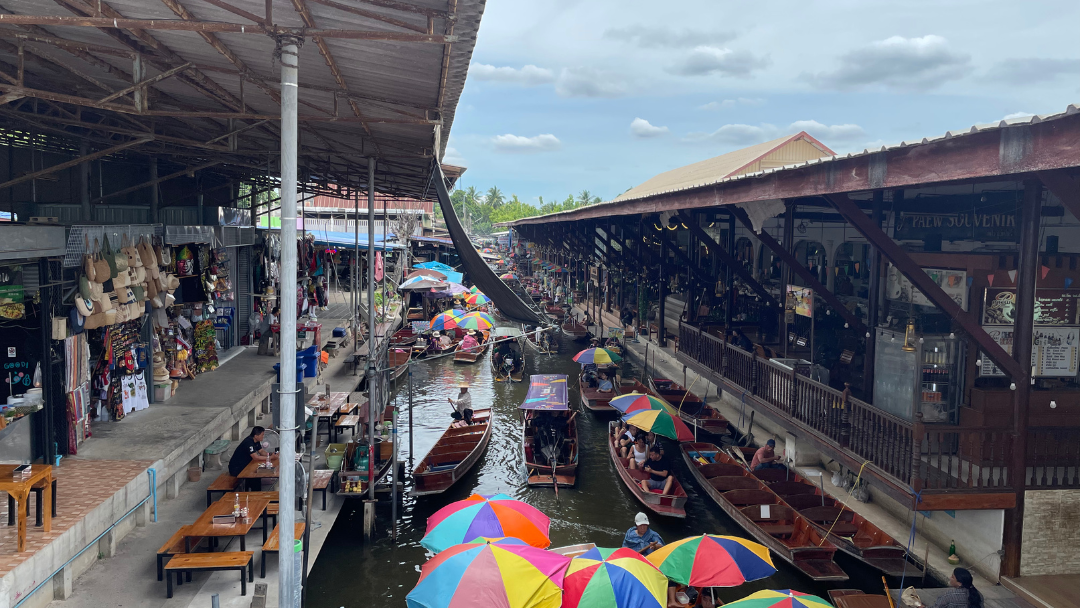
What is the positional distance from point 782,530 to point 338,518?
22.1 ft

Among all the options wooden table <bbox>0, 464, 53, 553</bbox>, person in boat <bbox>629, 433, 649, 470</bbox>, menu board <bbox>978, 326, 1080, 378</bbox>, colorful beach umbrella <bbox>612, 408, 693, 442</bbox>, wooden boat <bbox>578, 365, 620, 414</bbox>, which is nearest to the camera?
wooden table <bbox>0, 464, 53, 553</bbox>

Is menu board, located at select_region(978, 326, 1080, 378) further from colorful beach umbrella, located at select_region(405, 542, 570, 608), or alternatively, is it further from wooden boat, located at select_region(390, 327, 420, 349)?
wooden boat, located at select_region(390, 327, 420, 349)

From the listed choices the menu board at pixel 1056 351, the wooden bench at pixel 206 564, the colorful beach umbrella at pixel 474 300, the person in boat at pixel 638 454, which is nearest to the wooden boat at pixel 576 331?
the colorful beach umbrella at pixel 474 300

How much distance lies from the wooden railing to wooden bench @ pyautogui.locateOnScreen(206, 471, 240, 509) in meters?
8.48

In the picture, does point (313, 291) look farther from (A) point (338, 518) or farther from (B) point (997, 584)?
(B) point (997, 584)

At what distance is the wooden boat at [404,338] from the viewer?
23.9 m

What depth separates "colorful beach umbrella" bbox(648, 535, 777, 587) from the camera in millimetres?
7379

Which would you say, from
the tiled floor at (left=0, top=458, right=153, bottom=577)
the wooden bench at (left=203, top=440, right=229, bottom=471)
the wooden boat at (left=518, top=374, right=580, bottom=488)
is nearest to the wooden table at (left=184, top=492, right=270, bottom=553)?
the tiled floor at (left=0, top=458, right=153, bottom=577)

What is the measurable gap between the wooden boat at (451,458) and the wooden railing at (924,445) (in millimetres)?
5733

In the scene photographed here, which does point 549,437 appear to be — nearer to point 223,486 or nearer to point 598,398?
point 598,398

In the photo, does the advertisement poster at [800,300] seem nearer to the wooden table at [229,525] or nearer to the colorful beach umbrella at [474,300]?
the wooden table at [229,525]

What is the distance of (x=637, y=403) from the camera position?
1373cm

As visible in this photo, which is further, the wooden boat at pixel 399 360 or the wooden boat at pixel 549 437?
the wooden boat at pixel 399 360

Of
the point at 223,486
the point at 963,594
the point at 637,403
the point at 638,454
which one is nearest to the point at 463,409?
the point at 637,403
